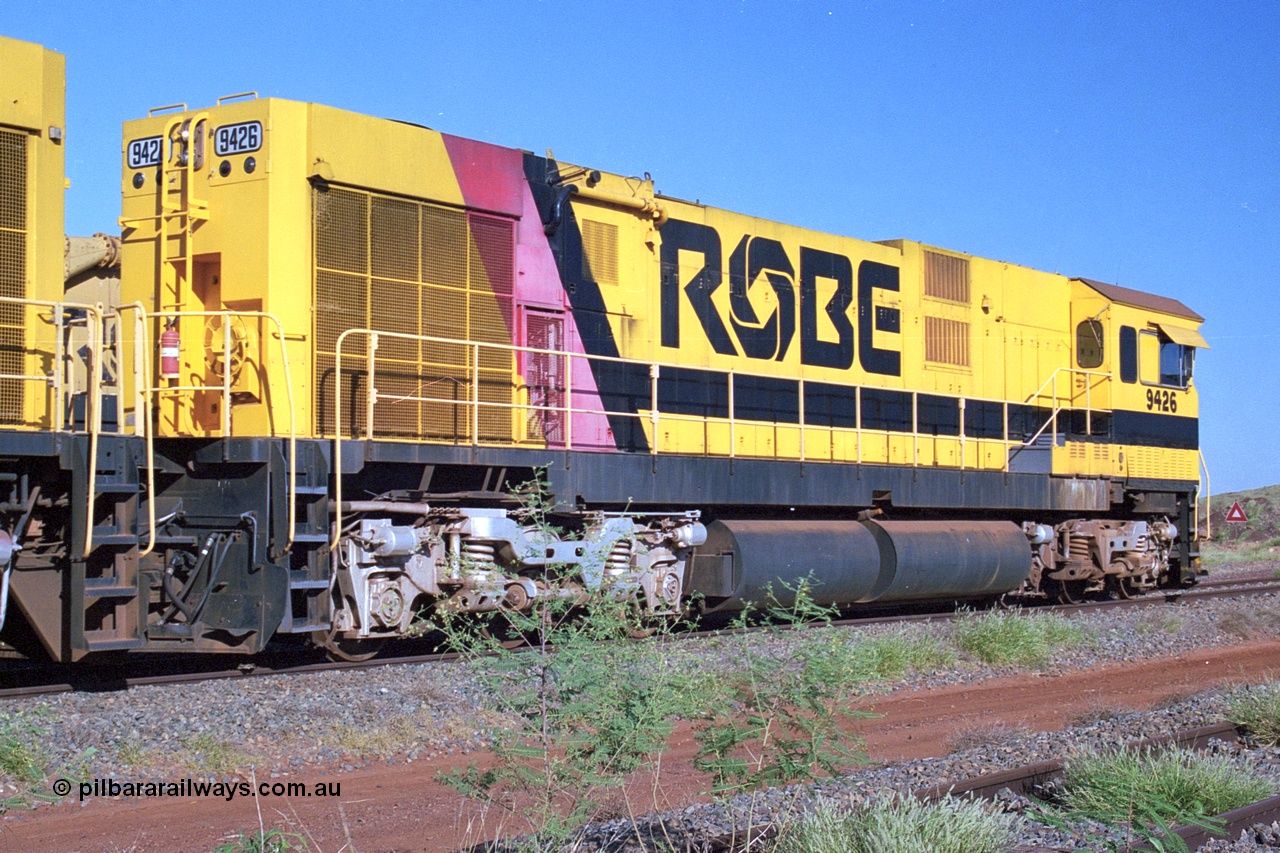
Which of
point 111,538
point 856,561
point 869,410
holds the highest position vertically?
point 869,410

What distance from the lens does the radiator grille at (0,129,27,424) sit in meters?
8.29

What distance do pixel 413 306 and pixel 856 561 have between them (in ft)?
18.7

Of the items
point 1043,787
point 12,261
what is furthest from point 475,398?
point 1043,787

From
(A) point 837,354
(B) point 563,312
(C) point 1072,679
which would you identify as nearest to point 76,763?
(B) point 563,312

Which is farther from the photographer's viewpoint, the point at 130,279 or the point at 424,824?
the point at 130,279

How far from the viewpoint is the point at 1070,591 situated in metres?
17.5

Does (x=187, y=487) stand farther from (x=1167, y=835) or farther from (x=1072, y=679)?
(x=1072, y=679)

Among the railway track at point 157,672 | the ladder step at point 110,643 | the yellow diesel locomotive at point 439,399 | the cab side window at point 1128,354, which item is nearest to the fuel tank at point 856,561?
the yellow diesel locomotive at point 439,399

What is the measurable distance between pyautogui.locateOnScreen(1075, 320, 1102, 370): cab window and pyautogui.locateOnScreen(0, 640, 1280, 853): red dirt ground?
8429 millimetres

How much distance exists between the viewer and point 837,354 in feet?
47.2

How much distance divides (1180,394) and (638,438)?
10.2 meters

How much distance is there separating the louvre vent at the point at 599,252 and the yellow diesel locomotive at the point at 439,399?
36mm

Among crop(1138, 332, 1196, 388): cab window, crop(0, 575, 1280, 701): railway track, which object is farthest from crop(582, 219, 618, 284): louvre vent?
crop(1138, 332, 1196, 388): cab window

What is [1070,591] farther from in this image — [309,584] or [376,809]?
[376,809]
